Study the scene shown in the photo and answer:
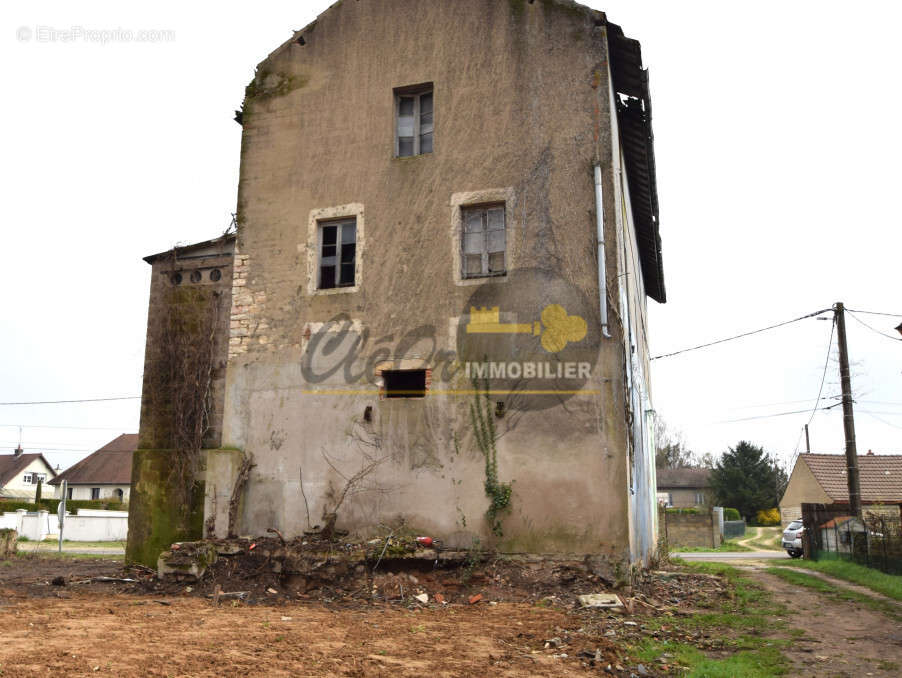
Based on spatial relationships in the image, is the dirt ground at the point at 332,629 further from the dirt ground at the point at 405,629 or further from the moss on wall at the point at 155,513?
the moss on wall at the point at 155,513

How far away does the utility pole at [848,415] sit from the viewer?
1980cm

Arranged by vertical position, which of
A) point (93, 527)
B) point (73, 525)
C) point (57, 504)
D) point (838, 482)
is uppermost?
point (838, 482)

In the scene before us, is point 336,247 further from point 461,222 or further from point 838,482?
point 838,482

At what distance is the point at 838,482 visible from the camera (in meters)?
38.3

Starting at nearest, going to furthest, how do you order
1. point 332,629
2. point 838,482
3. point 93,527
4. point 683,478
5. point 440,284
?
point 332,629, point 440,284, point 93,527, point 838,482, point 683,478

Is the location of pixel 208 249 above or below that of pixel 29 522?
above

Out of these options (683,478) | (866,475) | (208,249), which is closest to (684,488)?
(683,478)

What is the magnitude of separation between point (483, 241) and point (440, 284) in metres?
0.99

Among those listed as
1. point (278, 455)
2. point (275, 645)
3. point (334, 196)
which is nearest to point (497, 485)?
point (278, 455)

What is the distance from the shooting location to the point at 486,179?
469 inches

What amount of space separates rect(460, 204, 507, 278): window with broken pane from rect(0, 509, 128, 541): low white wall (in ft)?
86.6

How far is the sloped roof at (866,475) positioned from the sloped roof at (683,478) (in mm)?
21621

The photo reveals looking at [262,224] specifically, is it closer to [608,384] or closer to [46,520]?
[608,384]

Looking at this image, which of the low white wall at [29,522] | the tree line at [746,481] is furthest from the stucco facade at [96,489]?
the tree line at [746,481]
